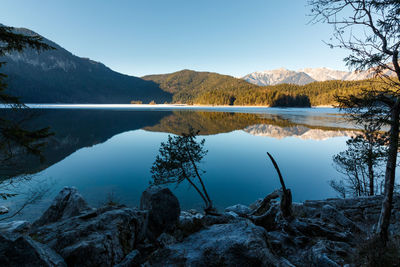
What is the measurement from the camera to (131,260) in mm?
6430

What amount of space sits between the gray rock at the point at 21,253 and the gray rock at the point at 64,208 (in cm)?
696

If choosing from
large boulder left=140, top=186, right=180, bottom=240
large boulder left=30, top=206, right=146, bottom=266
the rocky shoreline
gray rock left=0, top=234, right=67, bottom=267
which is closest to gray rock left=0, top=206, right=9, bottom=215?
the rocky shoreline

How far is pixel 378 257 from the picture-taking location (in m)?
5.64

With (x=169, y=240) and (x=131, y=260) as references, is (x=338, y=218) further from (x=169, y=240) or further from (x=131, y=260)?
(x=131, y=260)

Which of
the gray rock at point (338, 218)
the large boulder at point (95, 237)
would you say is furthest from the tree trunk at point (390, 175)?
the large boulder at point (95, 237)

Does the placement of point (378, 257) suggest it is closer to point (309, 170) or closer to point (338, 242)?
point (338, 242)

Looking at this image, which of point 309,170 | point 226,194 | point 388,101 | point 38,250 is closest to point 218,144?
point 309,170

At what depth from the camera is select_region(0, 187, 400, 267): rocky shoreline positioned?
536cm

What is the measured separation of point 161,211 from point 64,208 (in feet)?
24.1

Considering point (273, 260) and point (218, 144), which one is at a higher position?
point (273, 260)

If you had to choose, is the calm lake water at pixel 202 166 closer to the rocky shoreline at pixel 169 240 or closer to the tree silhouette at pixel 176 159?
the tree silhouette at pixel 176 159

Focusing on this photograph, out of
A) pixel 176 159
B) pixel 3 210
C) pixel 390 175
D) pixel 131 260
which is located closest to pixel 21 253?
pixel 131 260

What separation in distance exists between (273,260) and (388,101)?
832 centimetres

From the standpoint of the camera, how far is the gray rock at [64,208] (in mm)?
11508
